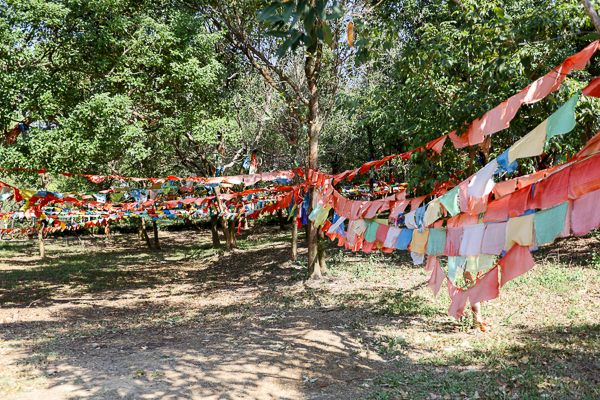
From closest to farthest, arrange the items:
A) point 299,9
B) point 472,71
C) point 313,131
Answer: point 299,9
point 472,71
point 313,131

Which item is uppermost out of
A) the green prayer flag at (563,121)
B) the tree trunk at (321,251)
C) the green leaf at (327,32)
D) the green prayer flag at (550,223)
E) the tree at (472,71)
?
the tree at (472,71)

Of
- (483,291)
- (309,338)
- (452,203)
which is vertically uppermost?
(452,203)

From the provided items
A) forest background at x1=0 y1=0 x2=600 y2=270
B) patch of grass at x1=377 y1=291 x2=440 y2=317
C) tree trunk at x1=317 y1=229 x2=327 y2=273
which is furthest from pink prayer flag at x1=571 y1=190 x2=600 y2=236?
tree trunk at x1=317 y1=229 x2=327 y2=273

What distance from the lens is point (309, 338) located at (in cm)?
610

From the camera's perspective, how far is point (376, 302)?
790 cm

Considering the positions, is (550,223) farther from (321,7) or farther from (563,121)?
(321,7)

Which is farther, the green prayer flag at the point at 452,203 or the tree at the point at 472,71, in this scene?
the tree at the point at 472,71

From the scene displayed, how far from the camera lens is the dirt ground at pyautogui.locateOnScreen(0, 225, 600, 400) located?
4.48 m

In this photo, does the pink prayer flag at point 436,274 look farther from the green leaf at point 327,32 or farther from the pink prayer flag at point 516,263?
the green leaf at point 327,32

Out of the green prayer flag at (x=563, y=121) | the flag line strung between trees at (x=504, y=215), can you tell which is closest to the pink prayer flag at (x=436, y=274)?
the flag line strung between trees at (x=504, y=215)

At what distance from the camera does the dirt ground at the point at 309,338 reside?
14.7ft

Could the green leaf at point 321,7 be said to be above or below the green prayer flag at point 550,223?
above

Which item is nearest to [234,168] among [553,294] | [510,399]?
[553,294]

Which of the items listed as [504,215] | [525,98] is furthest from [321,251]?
[525,98]
